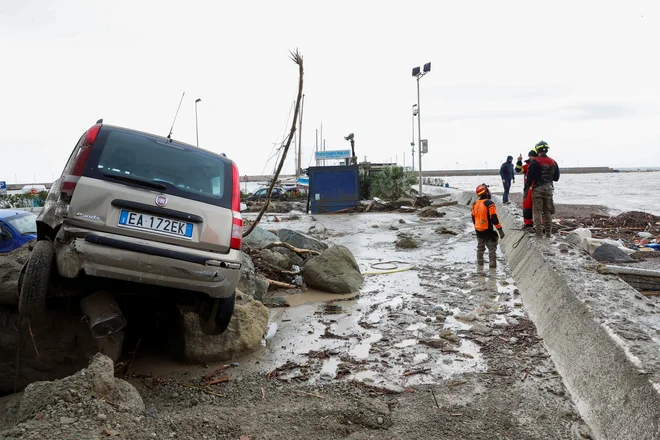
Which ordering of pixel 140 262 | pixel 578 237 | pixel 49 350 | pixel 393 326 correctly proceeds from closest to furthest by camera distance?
pixel 140 262, pixel 49 350, pixel 393 326, pixel 578 237

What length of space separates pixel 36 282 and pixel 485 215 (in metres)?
8.26

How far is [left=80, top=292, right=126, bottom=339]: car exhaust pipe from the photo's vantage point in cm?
390

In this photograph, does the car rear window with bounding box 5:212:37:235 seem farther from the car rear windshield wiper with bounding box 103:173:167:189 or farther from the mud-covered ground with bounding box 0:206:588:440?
the car rear windshield wiper with bounding box 103:173:167:189

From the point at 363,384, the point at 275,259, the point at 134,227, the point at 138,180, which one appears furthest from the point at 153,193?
the point at 275,259

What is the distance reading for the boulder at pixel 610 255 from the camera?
32.9 feet

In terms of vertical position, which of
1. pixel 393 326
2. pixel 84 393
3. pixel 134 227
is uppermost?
pixel 134 227

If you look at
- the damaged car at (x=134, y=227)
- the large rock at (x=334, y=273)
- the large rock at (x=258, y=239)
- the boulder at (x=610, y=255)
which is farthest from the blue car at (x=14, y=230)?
the boulder at (x=610, y=255)

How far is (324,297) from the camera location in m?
7.85

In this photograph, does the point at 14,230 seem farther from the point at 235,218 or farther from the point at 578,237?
the point at 578,237

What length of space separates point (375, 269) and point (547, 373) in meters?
5.59

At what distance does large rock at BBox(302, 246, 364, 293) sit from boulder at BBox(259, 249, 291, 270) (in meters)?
0.57

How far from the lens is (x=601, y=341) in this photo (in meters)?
4.09

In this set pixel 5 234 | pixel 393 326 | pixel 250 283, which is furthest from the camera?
pixel 5 234

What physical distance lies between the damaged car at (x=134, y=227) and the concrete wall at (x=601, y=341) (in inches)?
112
